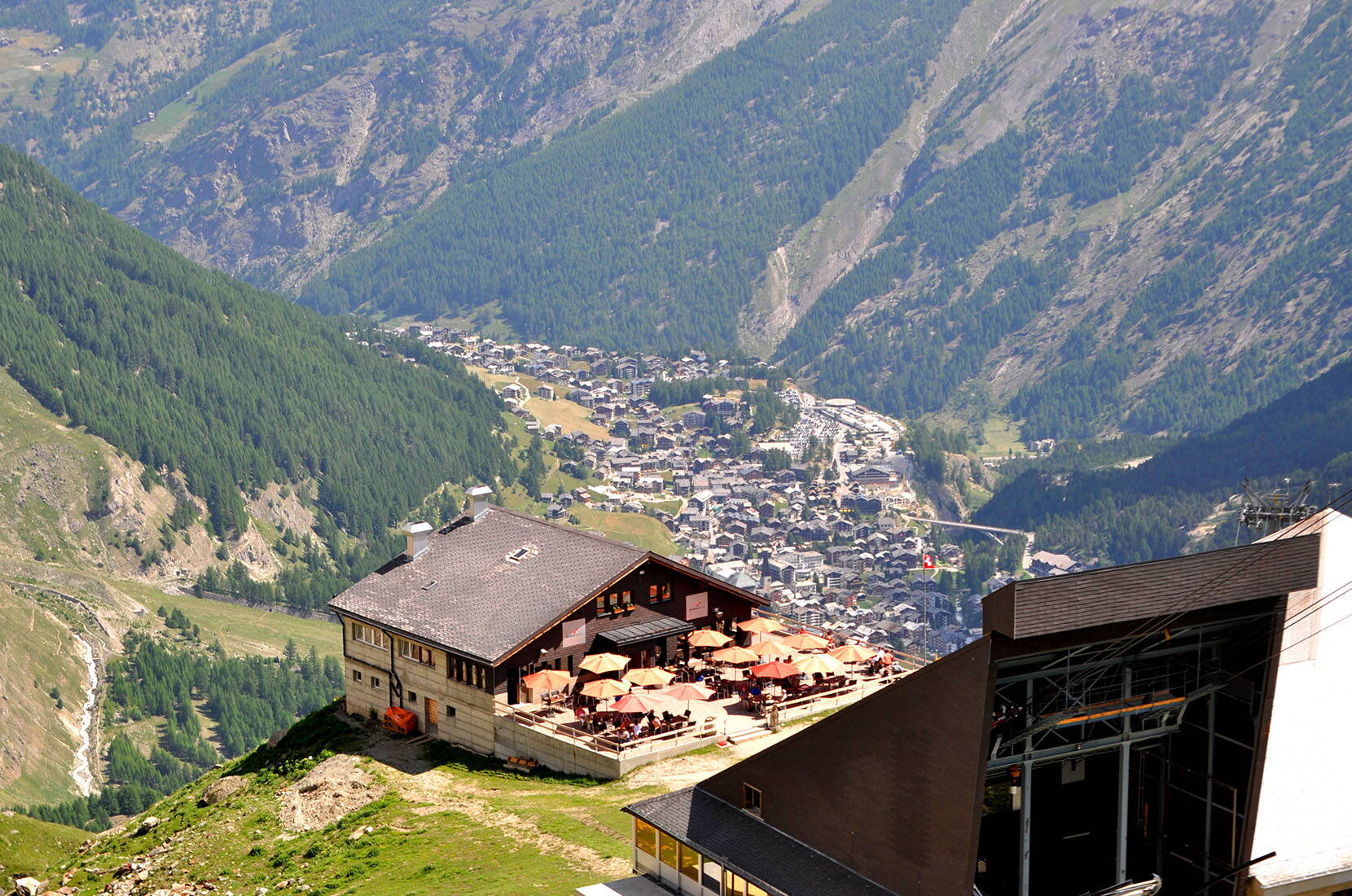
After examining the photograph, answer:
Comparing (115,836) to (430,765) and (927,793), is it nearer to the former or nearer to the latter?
(430,765)

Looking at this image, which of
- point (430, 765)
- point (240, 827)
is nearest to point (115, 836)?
point (240, 827)

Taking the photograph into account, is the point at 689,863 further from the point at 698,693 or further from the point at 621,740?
the point at 698,693

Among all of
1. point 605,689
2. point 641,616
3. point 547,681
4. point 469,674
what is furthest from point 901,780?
point 641,616

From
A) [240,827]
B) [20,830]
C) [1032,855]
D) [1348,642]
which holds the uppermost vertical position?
[1348,642]

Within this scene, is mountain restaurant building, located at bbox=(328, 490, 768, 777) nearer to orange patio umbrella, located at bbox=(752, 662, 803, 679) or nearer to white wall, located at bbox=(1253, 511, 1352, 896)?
orange patio umbrella, located at bbox=(752, 662, 803, 679)

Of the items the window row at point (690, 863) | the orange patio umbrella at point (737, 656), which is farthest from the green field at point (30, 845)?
the window row at point (690, 863)

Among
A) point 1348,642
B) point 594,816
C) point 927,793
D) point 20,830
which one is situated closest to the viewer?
point 927,793
